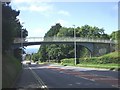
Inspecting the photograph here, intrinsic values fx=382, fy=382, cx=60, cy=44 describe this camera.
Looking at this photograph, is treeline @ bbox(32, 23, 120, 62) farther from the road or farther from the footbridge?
the road

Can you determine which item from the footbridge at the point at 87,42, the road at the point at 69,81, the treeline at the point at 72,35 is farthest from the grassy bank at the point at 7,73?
the treeline at the point at 72,35

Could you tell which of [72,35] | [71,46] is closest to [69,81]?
[71,46]

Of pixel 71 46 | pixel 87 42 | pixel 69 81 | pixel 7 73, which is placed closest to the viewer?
pixel 7 73

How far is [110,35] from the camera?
579 feet

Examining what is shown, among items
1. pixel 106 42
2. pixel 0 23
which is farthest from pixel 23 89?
pixel 106 42

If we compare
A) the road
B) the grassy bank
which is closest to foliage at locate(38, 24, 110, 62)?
the road

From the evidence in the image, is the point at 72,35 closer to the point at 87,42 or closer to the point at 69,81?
the point at 87,42

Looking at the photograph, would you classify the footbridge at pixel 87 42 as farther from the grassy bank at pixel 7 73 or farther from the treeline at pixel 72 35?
the grassy bank at pixel 7 73

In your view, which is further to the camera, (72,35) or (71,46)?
(72,35)

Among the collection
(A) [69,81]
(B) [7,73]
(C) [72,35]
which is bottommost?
(A) [69,81]

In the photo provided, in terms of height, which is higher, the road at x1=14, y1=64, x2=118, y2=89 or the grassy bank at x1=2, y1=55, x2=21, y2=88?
the grassy bank at x1=2, y1=55, x2=21, y2=88

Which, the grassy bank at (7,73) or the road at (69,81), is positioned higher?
the grassy bank at (7,73)

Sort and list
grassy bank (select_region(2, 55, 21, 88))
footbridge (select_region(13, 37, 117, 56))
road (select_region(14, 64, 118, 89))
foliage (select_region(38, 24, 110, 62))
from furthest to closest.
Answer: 1. foliage (select_region(38, 24, 110, 62))
2. footbridge (select_region(13, 37, 117, 56))
3. road (select_region(14, 64, 118, 89))
4. grassy bank (select_region(2, 55, 21, 88))

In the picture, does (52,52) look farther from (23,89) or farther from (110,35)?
(23,89)
